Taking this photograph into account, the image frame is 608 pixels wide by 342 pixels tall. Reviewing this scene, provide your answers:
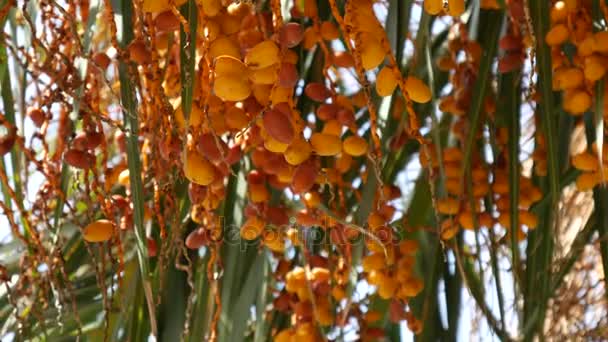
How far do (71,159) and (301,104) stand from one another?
1.11ft

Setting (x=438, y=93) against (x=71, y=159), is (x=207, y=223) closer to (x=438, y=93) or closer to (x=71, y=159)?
(x=71, y=159)

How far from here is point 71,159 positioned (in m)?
0.94

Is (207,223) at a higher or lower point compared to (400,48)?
lower

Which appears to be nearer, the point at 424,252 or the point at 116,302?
the point at 116,302

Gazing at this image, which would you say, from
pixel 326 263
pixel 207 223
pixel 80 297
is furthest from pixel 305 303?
pixel 80 297

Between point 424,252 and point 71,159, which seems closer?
point 71,159

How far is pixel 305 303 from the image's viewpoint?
1125mm

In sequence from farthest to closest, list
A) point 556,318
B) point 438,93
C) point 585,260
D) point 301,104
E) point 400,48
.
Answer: point 585,260 < point 438,93 < point 556,318 < point 301,104 < point 400,48

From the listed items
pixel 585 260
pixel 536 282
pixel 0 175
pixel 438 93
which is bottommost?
pixel 536 282

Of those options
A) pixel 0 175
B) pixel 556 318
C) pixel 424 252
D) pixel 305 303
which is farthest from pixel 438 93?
pixel 0 175

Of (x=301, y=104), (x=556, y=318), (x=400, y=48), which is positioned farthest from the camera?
(x=556, y=318)

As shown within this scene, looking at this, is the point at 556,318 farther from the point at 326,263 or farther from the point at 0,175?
the point at 0,175

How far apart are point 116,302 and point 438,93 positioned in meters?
0.59

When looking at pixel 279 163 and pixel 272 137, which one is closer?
pixel 272 137
